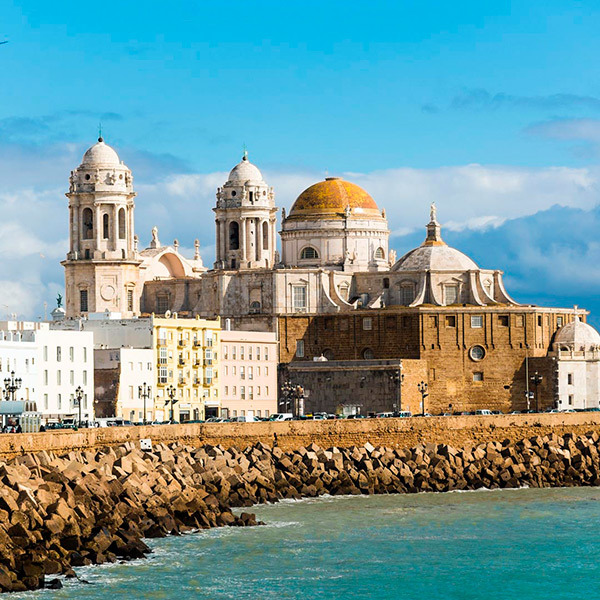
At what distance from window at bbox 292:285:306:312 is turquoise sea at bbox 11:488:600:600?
146 feet

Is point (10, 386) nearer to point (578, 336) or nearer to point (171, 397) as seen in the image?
point (171, 397)

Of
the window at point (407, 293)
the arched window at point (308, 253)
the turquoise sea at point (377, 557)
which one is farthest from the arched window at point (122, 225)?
the turquoise sea at point (377, 557)

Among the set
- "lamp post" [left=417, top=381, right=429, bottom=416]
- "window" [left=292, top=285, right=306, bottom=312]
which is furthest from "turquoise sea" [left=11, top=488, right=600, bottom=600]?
"window" [left=292, top=285, right=306, bottom=312]

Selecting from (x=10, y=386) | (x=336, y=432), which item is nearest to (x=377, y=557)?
(x=336, y=432)

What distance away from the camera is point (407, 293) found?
105500 mm

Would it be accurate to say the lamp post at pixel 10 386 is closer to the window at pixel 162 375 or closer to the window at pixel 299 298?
the window at pixel 162 375

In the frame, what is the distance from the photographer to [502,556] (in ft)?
158

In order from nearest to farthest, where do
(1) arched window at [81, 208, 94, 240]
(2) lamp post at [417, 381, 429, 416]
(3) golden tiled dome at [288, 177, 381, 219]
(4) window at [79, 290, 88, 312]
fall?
(2) lamp post at [417, 381, 429, 416]
(1) arched window at [81, 208, 94, 240]
(4) window at [79, 290, 88, 312]
(3) golden tiled dome at [288, 177, 381, 219]

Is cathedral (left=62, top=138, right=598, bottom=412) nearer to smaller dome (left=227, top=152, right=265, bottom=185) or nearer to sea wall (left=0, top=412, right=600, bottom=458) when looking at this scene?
smaller dome (left=227, top=152, right=265, bottom=185)

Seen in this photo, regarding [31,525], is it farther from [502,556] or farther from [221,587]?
[502,556]

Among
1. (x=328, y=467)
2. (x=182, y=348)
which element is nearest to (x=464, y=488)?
(x=328, y=467)

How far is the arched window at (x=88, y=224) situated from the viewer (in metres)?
103

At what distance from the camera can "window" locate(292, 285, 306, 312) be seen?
103562 millimetres

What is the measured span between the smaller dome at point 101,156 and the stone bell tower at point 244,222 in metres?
8.79
